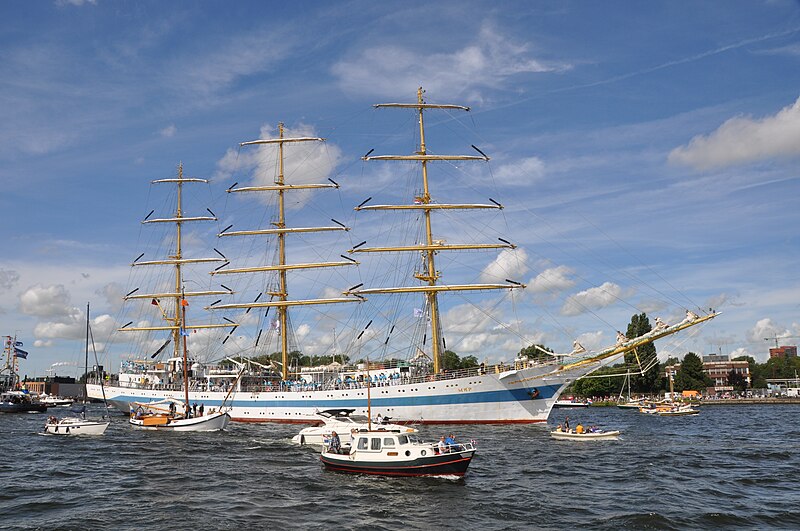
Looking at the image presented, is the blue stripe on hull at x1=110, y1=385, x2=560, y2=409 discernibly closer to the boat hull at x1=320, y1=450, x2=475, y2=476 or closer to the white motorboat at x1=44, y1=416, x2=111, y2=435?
the white motorboat at x1=44, y1=416, x2=111, y2=435

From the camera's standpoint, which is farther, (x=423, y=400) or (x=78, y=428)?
Answer: (x=423, y=400)

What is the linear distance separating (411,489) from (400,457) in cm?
217

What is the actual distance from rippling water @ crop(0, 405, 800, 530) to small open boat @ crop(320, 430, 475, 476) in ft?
1.82

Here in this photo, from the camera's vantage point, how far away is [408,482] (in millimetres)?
32781

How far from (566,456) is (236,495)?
71.6 feet

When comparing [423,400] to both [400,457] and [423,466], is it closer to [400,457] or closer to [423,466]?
[400,457]

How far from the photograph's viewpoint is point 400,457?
33219 millimetres

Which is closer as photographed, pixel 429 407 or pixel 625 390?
pixel 429 407

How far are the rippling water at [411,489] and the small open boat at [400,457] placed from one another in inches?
21.8

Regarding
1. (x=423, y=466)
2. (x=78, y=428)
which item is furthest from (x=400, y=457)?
(x=78, y=428)

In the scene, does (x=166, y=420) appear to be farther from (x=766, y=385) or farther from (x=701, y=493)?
(x=766, y=385)

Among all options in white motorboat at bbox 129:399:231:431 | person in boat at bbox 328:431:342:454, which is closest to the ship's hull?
white motorboat at bbox 129:399:231:431

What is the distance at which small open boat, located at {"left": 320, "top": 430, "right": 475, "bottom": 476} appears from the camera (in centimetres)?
3288

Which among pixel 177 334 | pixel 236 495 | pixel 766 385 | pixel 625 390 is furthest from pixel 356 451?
pixel 766 385
